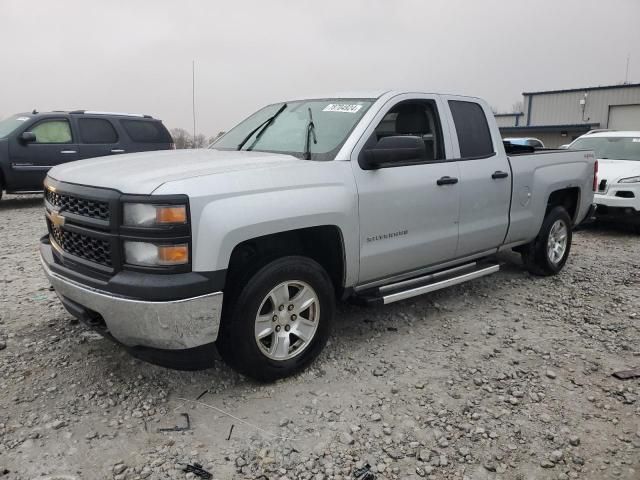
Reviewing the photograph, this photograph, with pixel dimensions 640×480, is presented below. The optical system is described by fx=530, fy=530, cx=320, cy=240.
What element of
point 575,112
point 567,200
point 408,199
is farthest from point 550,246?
Result: point 575,112

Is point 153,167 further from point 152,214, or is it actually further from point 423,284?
point 423,284

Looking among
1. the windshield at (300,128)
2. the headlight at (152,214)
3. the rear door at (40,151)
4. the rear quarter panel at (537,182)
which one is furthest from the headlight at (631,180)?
the rear door at (40,151)

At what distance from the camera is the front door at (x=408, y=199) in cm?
371

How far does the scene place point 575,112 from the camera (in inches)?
1259

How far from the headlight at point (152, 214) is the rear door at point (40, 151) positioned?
8.53 meters

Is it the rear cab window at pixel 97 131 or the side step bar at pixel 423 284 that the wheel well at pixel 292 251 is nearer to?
the side step bar at pixel 423 284

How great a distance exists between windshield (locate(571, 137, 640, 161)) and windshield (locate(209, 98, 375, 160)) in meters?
6.98

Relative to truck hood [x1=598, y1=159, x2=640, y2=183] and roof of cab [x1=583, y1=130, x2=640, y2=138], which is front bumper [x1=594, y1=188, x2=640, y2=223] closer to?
truck hood [x1=598, y1=159, x2=640, y2=183]

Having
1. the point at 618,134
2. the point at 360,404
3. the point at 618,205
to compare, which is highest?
the point at 618,134

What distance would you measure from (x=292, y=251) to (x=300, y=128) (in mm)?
1127

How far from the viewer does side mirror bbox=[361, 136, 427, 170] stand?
3.58 metres

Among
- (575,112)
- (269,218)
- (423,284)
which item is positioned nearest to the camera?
(269,218)

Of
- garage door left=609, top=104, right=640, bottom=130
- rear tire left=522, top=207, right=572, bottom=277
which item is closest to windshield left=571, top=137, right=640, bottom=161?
rear tire left=522, top=207, right=572, bottom=277

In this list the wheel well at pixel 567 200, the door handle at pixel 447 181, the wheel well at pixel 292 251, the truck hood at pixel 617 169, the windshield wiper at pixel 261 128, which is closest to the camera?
the wheel well at pixel 292 251
